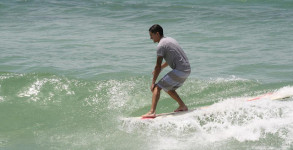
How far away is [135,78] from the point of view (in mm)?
11180

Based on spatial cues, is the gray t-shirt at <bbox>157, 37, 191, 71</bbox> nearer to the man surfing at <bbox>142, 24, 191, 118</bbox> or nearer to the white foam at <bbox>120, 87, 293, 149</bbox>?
the man surfing at <bbox>142, 24, 191, 118</bbox>

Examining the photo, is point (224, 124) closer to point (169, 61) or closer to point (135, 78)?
point (169, 61)

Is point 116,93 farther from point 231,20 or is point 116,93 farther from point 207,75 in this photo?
point 231,20

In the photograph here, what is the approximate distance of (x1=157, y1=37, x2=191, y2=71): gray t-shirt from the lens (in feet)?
24.9

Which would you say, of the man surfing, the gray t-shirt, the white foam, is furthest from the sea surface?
the gray t-shirt

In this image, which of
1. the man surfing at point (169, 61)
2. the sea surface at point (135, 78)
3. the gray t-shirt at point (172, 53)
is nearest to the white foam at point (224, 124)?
the sea surface at point (135, 78)

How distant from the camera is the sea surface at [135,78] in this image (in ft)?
25.1

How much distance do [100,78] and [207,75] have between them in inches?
102

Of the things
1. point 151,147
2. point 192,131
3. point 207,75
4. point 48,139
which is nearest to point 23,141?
point 48,139

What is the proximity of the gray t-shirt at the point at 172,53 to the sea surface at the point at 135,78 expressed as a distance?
89 centimetres

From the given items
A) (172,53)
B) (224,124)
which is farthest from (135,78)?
(224,124)

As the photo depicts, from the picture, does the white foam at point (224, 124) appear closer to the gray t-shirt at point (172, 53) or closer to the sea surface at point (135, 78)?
the sea surface at point (135, 78)

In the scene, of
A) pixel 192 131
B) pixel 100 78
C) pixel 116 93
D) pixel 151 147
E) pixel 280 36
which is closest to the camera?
pixel 151 147

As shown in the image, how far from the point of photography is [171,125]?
785cm
